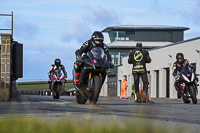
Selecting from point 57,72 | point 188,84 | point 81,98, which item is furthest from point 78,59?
point 57,72

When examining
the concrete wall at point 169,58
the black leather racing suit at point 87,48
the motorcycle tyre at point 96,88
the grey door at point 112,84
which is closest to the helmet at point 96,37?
the black leather racing suit at point 87,48

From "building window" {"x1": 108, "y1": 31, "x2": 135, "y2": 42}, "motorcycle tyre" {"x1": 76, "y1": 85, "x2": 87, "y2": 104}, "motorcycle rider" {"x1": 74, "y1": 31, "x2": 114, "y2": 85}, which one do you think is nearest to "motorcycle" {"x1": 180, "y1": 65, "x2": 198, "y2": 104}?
"motorcycle rider" {"x1": 74, "y1": 31, "x2": 114, "y2": 85}

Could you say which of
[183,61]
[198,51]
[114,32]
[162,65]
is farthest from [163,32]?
[183,61]

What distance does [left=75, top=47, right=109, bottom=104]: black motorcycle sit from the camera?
36.1 feet

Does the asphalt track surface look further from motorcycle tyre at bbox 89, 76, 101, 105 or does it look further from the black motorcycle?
the black motorcycle

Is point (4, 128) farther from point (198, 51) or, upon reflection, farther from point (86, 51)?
point (198, 51)

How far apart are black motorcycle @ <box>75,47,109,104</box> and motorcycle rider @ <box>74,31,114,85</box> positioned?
23cm

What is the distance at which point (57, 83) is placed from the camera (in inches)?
810

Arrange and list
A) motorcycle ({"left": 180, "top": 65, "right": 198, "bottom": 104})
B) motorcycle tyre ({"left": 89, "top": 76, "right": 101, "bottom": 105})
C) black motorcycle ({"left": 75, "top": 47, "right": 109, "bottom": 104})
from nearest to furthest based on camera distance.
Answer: motorcycle tyre ({"left": 89, "top": 76, "right": 101, "bottom": 105})
black motorcycle ({"left": 75, "top": 47, "right": 109, "bottom": 104})
motorcycle ({"left": 180, "top": 65, "right": 198, "bottom": 104})

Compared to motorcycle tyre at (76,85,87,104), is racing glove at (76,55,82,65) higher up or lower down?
higher up

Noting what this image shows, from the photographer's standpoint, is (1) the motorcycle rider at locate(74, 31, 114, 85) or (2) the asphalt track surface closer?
(2) the asphalt track surface

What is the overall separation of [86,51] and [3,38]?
4.54m

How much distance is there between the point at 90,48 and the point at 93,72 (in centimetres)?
82

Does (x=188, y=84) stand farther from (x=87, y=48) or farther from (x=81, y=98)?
(x=87, y=48)
